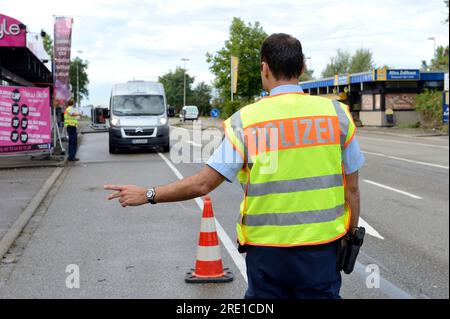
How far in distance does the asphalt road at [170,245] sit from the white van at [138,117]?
8168mm

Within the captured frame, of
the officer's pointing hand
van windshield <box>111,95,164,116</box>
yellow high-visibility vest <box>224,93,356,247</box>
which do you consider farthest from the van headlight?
yellow high-visibility vest <box>224,93,356,247</box>

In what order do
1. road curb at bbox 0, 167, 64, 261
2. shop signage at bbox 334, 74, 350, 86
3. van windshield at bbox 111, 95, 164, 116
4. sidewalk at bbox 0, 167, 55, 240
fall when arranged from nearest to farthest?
road curb at bbox 0, 167, 64, 261 < sidewalk at bbox 0, 167, 55, 240 < van windshield at bbox 111, 95, 164, 116 < shop signage at bbox 334, 74, 350, 86

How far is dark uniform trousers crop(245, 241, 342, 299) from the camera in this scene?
2961 millimetres

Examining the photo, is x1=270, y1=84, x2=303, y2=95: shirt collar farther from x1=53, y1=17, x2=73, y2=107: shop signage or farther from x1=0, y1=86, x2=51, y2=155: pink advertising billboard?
x1=53, y1=17, x2=73, y2=107: shop signage

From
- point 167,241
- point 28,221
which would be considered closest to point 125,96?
point 28,221

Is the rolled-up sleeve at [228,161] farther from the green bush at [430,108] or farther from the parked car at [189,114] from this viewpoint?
the parked car at [189,114]

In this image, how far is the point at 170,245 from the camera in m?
7.99

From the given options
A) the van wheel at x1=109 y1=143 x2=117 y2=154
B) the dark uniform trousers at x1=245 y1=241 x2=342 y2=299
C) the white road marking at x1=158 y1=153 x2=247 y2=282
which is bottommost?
the white road marking at x1=158 y1=153 x2=247 y2=282

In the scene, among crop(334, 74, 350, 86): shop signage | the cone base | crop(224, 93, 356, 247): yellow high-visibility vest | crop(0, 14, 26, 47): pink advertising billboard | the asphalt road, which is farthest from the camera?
crop(334, 74, 350, 86): shop signage

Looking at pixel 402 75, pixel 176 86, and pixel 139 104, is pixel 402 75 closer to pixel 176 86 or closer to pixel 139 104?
pixel 139 104

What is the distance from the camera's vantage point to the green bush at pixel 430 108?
39.5 metres

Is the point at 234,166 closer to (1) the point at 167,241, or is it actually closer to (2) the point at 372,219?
(1) the point at 167,241

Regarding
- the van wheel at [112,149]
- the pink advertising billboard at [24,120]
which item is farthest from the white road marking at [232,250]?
the van wheel at [112,149]

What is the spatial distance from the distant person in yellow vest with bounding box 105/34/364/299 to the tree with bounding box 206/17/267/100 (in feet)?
19.2
